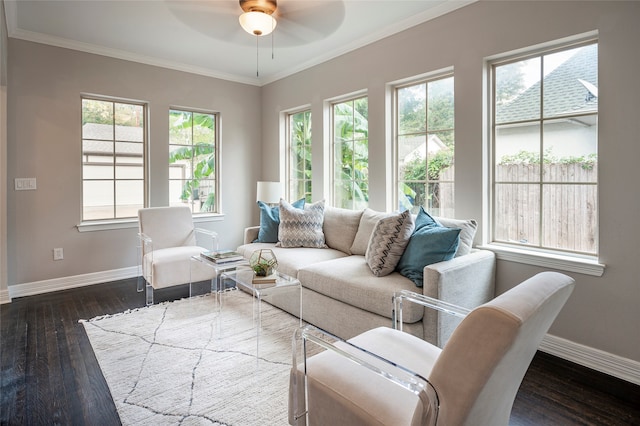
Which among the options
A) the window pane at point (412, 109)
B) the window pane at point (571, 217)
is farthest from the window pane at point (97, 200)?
the window pane at point (571, 217)

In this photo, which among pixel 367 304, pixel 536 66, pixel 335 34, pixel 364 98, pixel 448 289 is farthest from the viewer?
pixel 364 98

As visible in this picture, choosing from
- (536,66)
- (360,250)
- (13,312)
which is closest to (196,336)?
(360,250)

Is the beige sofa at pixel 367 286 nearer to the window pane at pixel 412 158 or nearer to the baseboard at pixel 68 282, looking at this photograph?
the window pane at pixel 412 158

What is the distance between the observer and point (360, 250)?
3375mm

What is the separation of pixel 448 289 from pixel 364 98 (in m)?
2.48

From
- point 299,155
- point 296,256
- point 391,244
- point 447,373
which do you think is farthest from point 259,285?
point 299,155

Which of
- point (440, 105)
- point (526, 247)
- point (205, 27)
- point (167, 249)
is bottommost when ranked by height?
point (167, 249)

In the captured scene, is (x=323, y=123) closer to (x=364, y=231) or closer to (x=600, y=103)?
(x=364, y=231)

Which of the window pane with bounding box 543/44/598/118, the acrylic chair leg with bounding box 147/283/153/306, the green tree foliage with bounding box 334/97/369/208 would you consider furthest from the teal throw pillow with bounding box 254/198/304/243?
the window pane with bounding box 543/44/598/118

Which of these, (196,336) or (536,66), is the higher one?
(536,66)

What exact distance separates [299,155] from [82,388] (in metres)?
3.59

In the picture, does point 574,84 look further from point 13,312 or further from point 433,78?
point 13,312

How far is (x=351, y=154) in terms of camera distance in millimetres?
4215

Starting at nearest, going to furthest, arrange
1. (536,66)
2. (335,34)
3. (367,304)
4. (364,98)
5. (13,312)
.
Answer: (367,304) < (536,66) < (13,312) < (335,34) < (364,98)
